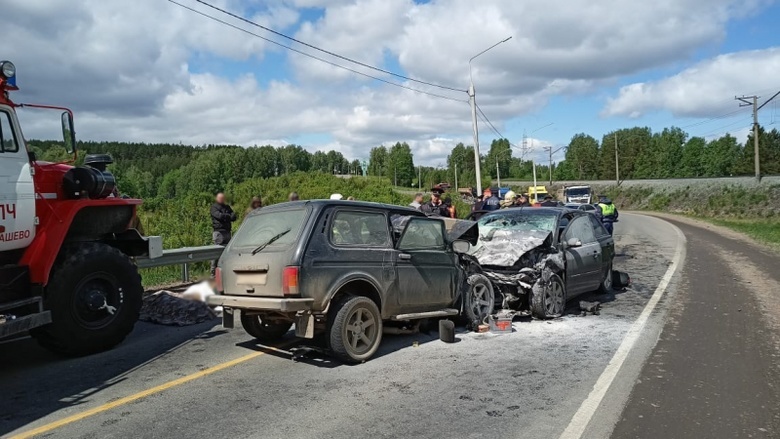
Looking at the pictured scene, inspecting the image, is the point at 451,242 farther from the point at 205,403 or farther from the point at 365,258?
the point at 205,403

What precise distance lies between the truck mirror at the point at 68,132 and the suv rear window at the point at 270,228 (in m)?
2.06

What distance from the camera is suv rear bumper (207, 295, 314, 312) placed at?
534 cm

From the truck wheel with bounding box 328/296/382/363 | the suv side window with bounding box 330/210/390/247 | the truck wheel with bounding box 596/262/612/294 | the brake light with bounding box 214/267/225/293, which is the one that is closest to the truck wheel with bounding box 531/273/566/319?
the truck wheel with bounding box 596/262/612/294

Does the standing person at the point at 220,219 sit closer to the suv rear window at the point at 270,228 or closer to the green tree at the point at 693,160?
the suv rear window at the point at 270,228

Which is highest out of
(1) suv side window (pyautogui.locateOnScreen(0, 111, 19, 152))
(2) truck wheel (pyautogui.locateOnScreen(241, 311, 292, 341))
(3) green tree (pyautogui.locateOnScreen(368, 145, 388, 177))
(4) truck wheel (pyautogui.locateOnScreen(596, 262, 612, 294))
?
(3) green tree (pyautogui.locateOnScreen(368, 145, 388, 177))

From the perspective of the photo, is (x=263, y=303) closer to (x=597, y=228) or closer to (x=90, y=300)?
(x=90, y=300)

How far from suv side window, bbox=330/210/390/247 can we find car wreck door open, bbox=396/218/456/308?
0.89 feet

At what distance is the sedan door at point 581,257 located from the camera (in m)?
8.85

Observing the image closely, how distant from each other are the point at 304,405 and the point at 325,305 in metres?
1.18

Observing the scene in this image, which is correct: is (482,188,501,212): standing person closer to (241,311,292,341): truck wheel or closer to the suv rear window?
(241,311,292,341): truck wheel

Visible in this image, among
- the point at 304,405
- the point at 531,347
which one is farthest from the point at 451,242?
the point at 304,405

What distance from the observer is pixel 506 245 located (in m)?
8.73

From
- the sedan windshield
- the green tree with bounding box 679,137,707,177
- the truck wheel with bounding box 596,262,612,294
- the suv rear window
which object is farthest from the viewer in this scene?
the green tree with bounding box 679,137,707,177

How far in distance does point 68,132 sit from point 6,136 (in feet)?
1.94
